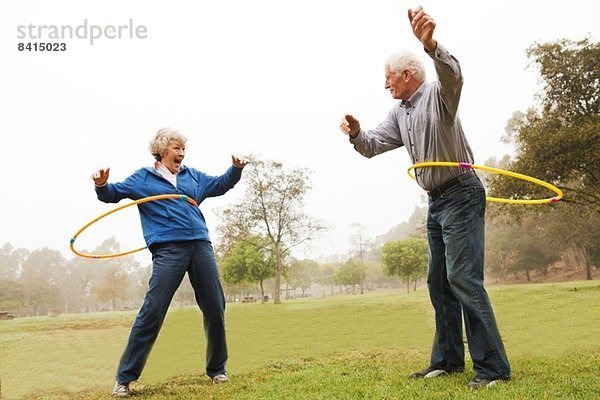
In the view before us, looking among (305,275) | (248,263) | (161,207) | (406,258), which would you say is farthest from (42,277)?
(161,207)

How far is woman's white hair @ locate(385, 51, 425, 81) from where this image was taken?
10.9 feet

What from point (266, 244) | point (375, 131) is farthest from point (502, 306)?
point (266, 244)

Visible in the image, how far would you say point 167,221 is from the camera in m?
3.76

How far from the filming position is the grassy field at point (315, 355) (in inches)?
123

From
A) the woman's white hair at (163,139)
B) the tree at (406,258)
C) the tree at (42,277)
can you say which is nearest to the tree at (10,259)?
the tree at (42,277)

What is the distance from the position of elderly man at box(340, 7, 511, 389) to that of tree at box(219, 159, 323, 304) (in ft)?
50.7

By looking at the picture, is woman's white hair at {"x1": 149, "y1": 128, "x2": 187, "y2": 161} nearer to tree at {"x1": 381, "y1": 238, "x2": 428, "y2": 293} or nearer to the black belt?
the black belt

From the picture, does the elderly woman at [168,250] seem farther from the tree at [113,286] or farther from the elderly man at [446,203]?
the tree at [113,286]

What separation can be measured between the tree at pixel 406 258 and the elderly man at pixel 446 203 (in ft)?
71.9

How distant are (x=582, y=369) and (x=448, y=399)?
1.51 metres

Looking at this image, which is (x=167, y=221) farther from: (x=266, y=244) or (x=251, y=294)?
(x=251, y=294)

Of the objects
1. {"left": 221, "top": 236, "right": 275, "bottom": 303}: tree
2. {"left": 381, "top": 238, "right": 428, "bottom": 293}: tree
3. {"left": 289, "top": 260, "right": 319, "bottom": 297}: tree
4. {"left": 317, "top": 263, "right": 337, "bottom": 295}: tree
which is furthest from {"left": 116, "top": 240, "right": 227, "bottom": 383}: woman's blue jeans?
{"left": 317, "top": 263, "right": 337, "bottom": 295}: tree

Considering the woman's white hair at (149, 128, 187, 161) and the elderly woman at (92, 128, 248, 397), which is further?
the woman's white hair at (149, 128, 187, 161)

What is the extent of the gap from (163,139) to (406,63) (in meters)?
1.99
